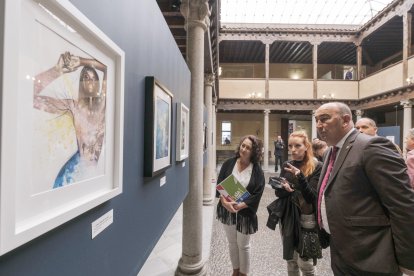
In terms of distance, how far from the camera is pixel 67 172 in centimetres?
89

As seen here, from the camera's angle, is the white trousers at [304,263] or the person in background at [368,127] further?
the person in background at [368,127]

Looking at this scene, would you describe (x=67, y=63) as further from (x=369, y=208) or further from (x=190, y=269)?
(x=190, y=269)

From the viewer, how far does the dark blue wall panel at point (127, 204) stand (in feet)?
2.76

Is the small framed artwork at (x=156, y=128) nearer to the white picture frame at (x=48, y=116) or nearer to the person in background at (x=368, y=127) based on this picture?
the white picture frame at (x=48, y=116)

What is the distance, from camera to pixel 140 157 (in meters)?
1.67

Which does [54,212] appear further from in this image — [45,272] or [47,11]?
[47,11]

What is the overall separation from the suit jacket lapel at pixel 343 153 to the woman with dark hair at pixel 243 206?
122cm

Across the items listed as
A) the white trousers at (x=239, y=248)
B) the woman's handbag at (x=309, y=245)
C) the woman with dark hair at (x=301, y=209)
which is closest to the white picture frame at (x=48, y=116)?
the woman with dark hair at (x=301, y=209)

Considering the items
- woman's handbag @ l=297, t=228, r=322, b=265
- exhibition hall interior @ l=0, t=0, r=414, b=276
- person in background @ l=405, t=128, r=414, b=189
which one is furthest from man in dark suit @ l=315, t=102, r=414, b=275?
person in background @ l=405, t=128, r=414, b=189

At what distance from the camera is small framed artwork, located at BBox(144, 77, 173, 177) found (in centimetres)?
174

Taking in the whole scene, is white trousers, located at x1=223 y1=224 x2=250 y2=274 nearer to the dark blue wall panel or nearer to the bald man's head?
the dark blue wall panel

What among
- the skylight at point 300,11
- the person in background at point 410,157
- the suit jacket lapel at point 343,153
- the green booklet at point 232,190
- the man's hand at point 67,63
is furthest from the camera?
the skylight at point 300,11

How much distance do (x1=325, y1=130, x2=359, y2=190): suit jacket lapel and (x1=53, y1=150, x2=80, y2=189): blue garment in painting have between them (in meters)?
1.77

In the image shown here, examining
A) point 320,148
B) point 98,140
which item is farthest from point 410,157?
point 98,140
